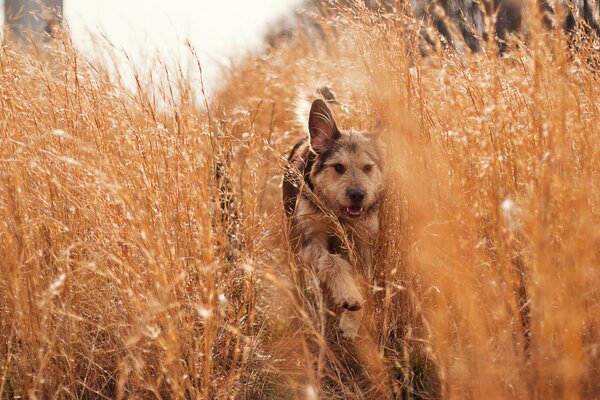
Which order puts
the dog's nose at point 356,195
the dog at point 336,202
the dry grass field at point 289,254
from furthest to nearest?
the dog's nose at point 356,195 < the dog at point 336,202 < the dry grass field at point 289,254

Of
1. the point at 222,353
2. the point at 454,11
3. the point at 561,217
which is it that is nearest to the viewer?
the point at 561,217

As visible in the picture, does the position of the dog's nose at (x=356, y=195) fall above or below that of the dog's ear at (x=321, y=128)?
below

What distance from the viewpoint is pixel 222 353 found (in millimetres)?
2783

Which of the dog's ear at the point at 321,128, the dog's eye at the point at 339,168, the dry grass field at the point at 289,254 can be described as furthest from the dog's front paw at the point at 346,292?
the dog's ear at the point at 321,128

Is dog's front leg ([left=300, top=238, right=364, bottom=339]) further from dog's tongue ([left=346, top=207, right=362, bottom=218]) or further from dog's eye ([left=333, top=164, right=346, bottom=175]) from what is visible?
dog's eye ([left=333, top=164, right=346, bottom=175])

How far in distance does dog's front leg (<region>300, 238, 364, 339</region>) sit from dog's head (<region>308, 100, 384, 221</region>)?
242 millimetres

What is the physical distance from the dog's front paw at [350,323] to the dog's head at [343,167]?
0.56m

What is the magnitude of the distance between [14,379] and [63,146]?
3.28 ft

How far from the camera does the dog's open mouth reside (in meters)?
3.75

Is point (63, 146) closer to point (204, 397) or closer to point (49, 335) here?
point (49, 335)

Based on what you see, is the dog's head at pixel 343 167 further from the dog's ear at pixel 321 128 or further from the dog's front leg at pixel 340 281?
the dog's front leg at pixel 340 281

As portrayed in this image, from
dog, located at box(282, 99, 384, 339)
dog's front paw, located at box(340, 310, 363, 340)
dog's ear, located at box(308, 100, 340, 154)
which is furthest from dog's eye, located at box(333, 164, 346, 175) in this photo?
dog's front paw, located at box(340, 310, 363, 340)

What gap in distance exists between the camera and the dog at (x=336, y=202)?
3590mm

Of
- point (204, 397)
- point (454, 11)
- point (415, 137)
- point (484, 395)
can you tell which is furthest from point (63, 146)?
point (454, 11)
